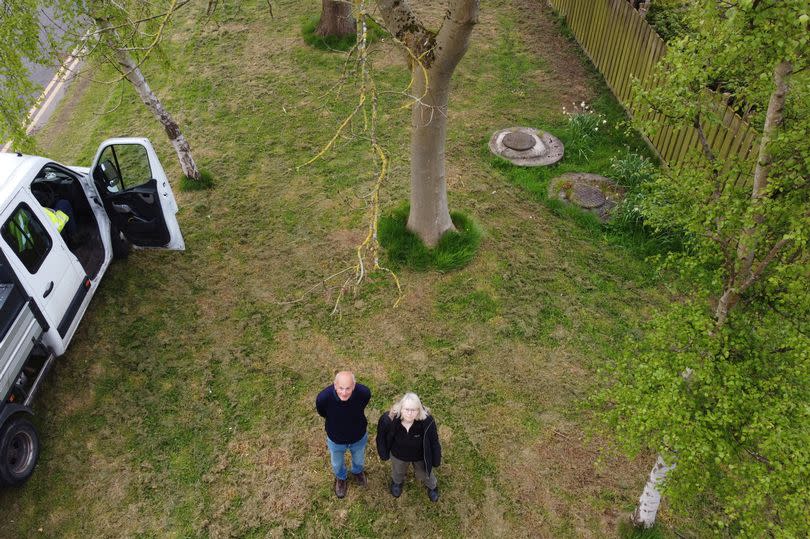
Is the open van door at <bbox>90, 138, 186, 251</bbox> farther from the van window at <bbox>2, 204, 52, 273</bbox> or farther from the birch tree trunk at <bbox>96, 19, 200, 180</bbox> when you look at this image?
the van window at <bbox>2, 204, 52, 273</bbox>

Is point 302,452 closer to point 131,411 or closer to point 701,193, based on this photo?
point 131,411

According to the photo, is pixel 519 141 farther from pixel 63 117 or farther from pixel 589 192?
pixel 63 117

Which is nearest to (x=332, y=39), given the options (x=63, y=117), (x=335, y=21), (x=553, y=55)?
(x=335, y=21)

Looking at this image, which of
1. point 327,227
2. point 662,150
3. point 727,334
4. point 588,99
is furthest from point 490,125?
point 727,334

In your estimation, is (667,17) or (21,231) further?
(667,17)

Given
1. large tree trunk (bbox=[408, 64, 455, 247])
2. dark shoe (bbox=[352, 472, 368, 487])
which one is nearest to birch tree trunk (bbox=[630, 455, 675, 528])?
dark shoe (bbox=[352, 472, 368, 487])

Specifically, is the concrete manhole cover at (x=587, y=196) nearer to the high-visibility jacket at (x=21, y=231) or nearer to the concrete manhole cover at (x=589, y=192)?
the concrete manhole cover at (x=589, y=192)
